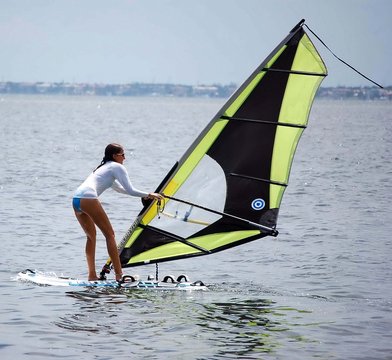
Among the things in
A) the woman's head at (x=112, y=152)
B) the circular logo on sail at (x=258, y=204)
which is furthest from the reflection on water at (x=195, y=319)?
the woman's head at (x=112, y=152)

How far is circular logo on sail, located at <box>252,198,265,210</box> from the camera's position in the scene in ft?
40.6

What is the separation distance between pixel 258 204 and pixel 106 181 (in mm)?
1831

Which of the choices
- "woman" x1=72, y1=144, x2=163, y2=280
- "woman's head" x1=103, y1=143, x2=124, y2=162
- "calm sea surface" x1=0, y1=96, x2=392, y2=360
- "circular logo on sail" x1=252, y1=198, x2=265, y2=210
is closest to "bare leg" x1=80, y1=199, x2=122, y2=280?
"woman" x1=72, y1=144, x2=163, y2=280

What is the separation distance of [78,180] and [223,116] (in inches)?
787

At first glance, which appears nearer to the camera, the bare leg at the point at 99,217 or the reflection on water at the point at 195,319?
the reflection on water at the point at 195,319

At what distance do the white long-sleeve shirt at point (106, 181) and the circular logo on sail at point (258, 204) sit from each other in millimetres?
1399

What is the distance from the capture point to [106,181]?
11938 mm

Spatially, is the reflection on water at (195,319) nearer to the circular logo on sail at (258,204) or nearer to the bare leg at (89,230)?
the bare leg at (89,230)

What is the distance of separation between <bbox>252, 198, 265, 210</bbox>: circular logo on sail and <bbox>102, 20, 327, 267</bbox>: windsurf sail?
1 cm

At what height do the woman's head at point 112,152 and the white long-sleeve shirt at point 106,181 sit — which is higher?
the woman's head at point 112,152

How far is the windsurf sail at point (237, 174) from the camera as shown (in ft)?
40.1

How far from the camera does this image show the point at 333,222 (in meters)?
20.9

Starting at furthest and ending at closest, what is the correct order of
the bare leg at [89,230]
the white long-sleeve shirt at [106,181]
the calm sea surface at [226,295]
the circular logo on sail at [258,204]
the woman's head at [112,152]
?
the circular logo on sail at [258,204], the bare leg at [89,230], the woman's head at [112,152], the white long-sleeve shirt at [106,181], the calm sea surface at [226,295]

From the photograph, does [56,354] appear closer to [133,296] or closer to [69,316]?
[69,316]
